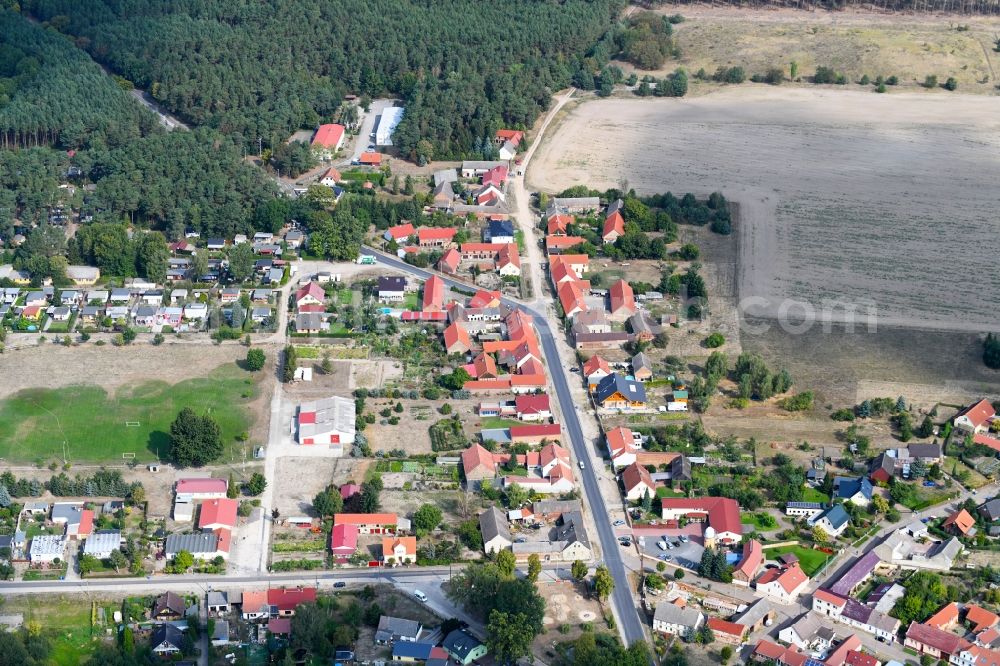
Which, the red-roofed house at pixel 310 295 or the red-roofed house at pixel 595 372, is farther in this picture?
the red-roofed house at pixel 310 295

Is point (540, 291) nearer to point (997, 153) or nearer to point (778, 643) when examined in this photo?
point (778, 643)

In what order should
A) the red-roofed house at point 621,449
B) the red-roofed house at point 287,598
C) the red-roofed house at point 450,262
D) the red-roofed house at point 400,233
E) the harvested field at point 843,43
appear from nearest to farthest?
the red-roofed house at point 287,598 → the red-roofed house at point 621,449 → the red-roofed house at point 450,262 → the red-roofed house at point 400,233 → the harvested field at point 843,43

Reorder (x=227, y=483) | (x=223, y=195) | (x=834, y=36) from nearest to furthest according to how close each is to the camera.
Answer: (x=227, y=483), (x=223, y=195), (x=834, y=36)

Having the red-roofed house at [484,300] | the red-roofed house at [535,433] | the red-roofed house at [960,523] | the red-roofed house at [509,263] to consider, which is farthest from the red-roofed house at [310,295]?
the red-roofed house at [960,523]

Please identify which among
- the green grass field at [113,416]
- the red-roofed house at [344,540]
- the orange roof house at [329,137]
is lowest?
the green grass field at [113,416]

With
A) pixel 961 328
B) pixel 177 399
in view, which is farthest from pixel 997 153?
pixel 177 399

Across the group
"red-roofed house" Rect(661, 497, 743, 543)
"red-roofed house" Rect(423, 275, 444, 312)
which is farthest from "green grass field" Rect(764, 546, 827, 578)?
"red-roofed house" Rect(423, 275, 444, 312)

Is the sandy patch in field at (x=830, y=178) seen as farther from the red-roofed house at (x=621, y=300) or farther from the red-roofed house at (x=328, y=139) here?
the red-roofed house at (x=328, y=139)
